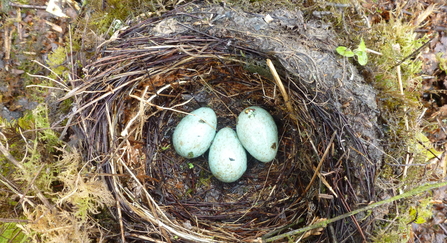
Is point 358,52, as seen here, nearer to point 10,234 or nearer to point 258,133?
point 258,133

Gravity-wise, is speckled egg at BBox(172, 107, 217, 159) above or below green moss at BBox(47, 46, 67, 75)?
below

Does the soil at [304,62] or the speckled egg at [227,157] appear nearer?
the soil at [304,62]

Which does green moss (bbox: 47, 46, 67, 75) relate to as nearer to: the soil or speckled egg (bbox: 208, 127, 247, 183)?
the soil

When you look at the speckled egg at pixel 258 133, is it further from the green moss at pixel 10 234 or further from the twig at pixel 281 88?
the green moss at pixel 10 234

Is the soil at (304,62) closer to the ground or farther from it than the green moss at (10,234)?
farther from it

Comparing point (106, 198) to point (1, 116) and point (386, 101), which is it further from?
point (386, 101)

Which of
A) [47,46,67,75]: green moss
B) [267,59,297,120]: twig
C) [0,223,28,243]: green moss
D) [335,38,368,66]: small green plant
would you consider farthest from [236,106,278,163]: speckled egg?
[0,223,28,243]: green moss

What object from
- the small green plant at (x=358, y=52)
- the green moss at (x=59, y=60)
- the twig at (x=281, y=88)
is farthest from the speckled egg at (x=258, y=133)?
the green moss at (x=59, y=60)
